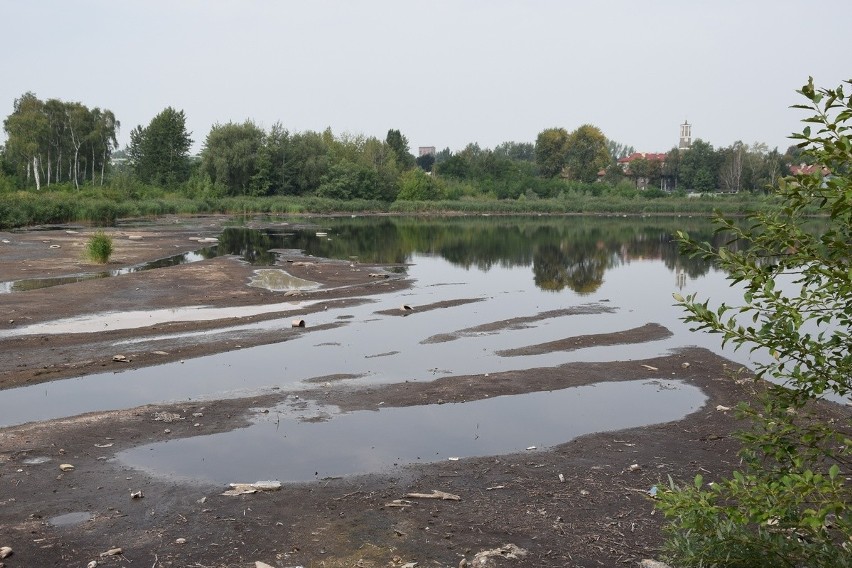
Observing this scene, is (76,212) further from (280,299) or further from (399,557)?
(399,557)

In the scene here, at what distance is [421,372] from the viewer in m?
17.5

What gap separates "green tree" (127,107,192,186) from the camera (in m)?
118

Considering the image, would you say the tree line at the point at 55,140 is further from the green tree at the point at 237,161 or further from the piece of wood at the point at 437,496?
the piece of wood at the point at 437,496

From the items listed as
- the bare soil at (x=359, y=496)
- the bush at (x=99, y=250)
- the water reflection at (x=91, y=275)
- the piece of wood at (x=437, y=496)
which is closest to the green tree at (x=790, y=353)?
the bare soil at (x=359, y=496)

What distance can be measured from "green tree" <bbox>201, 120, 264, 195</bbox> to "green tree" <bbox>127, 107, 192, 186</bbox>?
30.7ft

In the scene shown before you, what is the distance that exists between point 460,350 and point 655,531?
38.7ft

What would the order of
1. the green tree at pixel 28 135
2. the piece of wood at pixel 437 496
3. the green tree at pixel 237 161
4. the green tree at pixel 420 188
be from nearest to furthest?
the piece of wood at pixel 437 496, the green tree at pixel 28 135, the green tree at pixel 237 161, the green tree at pixel 420 188

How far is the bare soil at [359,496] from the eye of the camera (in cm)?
811

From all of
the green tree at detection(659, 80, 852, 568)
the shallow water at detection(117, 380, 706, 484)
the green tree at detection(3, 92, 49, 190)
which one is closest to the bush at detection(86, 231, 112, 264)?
the shallow water at detection(117, 380, 706, 484)

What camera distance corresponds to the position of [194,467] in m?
10.9

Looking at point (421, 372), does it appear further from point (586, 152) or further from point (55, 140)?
point (586, 152)

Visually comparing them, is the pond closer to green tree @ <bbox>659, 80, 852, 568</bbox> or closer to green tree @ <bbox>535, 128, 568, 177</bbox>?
green tree @ <bbox>659, 80, 852, 568</bbox>

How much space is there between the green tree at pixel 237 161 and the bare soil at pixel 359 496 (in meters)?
94.1

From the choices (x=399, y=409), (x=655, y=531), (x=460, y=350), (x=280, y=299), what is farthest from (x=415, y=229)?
(x=655, y=531)
